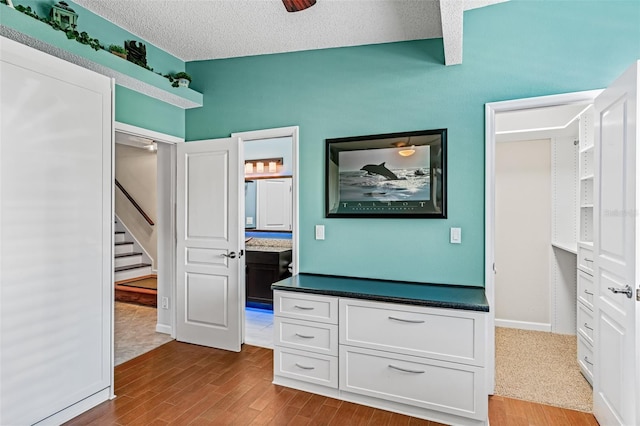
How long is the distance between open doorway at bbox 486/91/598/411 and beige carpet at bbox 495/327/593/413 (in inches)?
1.0

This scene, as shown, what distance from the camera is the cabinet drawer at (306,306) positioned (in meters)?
2.60

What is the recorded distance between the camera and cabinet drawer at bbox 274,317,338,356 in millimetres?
2594

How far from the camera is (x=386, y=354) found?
7.95 feet

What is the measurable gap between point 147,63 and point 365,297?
2929mm

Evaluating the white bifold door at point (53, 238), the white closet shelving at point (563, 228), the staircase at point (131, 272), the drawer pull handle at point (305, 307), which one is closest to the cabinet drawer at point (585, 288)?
the white closet shelving at point (563, 228)

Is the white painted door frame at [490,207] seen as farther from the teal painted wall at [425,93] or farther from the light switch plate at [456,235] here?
the light switch plate at [456,235]

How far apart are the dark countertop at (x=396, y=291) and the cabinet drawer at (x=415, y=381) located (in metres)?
0.39

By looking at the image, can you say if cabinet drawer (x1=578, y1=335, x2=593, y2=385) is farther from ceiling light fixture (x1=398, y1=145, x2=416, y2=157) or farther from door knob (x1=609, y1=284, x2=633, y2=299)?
ceiling light fixture (x1=398, y1=145, x2=416, y2=157)

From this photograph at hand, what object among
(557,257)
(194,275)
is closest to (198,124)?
(194,275)

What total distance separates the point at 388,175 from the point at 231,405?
2.12 meters

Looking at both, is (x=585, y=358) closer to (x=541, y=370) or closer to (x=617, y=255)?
(x=541, y=370)

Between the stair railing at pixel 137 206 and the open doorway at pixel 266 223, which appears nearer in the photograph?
the open doorway at pixel 266 223

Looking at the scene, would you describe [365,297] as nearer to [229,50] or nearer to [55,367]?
[55,367]

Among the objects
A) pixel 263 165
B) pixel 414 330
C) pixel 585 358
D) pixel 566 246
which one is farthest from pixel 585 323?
pixel 263 165
